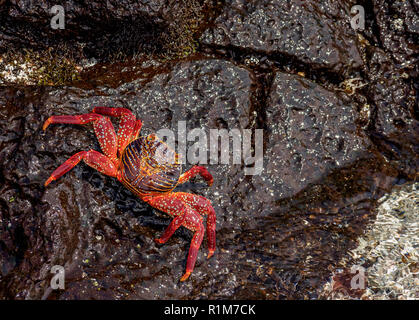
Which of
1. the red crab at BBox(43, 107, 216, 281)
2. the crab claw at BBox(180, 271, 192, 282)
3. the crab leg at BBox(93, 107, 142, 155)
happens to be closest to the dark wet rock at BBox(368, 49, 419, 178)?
the red crab at BBox(43, 107, 216, 281)

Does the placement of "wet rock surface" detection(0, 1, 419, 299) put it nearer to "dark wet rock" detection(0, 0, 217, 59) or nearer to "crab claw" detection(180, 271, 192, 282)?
"crab claw" detection(180, 271, 192, 282)

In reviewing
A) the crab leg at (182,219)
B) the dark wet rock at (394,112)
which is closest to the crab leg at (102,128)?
the crab leg at (182,219)

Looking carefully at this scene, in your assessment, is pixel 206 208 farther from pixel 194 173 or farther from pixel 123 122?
pixel 123 122

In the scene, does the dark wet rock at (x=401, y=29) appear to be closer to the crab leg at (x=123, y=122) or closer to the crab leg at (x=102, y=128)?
the crab leg at (x=123, y=122)

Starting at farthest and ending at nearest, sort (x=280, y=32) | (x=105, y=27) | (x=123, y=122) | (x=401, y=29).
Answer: (x=401, y=29) < (x=280, y=32) < (x=105, y=27) < (x=123, y=122)

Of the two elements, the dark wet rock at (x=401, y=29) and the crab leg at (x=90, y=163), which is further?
the dark wet rock at (x=401, y=29)

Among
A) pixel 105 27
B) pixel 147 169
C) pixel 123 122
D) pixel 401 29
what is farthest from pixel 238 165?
pixel 401 29

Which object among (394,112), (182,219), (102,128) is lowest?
(182,219)
